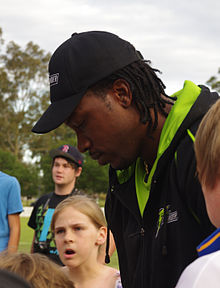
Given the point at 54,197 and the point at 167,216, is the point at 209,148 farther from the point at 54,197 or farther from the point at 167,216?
the point at 54,197

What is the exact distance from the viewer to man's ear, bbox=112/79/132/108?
7.33 ft

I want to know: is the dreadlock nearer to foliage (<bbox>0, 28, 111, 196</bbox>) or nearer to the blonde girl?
the blonde girl

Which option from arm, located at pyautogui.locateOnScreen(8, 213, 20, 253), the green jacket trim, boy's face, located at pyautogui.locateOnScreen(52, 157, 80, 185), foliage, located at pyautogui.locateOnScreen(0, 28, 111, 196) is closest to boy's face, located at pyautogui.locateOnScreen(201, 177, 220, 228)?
the green jacket trim

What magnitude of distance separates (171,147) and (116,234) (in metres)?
0.73

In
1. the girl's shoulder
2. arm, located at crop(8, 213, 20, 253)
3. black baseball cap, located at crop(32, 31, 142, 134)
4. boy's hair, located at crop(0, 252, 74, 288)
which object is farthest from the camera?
arm, located at crop(8, 213, 20, 253)

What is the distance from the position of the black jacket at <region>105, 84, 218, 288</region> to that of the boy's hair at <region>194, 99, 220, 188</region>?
493 mm

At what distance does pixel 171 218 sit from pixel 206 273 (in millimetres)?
1017

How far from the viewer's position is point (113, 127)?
2.22 metres

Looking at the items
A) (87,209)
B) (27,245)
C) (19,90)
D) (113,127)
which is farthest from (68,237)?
(19,90)

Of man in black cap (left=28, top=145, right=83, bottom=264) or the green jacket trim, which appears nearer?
the green jacket trim

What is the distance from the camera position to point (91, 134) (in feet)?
7.36

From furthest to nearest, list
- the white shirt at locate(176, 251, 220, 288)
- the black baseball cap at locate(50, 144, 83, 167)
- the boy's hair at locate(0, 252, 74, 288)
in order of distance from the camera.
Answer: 1. the black baseball cap at locate(50, 144, 83, 167)
2. the boy's hair at locate(0, 252, 74, 288)
3. the white shirt at locate(176, 251, 220, 288)

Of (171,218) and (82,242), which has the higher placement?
(171,218)

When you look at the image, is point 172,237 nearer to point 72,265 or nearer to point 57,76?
point 57,76
